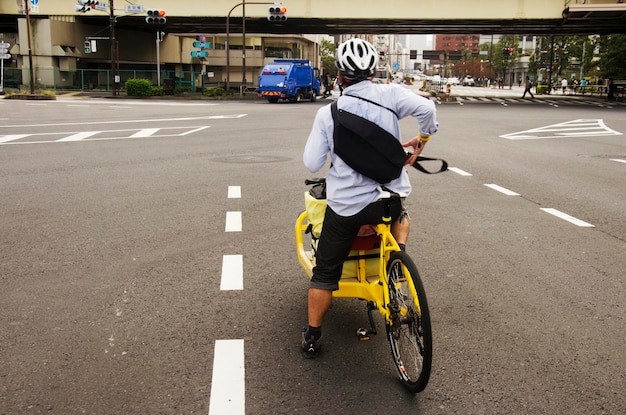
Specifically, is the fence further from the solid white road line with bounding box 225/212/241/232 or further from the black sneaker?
the black sneaker

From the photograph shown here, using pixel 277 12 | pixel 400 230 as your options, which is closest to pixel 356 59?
pixel 400 230

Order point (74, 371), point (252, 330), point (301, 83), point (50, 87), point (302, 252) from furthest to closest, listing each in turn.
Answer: point (50, 87)
point (301, 83)
point (302, 252)
point (252, 330)
point (74, 371)

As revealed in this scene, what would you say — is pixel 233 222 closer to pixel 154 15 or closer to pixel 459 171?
pixel 459 171

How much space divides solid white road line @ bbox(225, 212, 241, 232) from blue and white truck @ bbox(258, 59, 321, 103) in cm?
3592

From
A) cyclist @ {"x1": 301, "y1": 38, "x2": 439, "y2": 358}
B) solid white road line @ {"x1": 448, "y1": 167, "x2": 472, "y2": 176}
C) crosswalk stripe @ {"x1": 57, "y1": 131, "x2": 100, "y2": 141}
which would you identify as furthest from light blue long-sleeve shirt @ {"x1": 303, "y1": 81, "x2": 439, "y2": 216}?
crosswalk stripe @ {"x1": 57, "y1": 131, "x2": 100, "y2": 141}

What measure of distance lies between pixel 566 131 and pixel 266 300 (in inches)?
736

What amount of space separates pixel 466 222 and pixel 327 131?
423 centimetres

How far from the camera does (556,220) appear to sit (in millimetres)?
7789

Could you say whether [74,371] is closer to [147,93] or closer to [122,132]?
[122,132]

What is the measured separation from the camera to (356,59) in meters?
3.68

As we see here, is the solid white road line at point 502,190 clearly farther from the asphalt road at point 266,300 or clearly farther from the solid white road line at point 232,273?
the solid white road line at point 232,273

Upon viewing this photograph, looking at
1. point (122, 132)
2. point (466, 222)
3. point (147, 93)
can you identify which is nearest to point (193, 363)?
point (466, 222)

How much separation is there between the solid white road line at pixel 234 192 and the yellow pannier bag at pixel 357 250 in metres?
4.97

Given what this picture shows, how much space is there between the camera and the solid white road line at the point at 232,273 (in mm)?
5223
